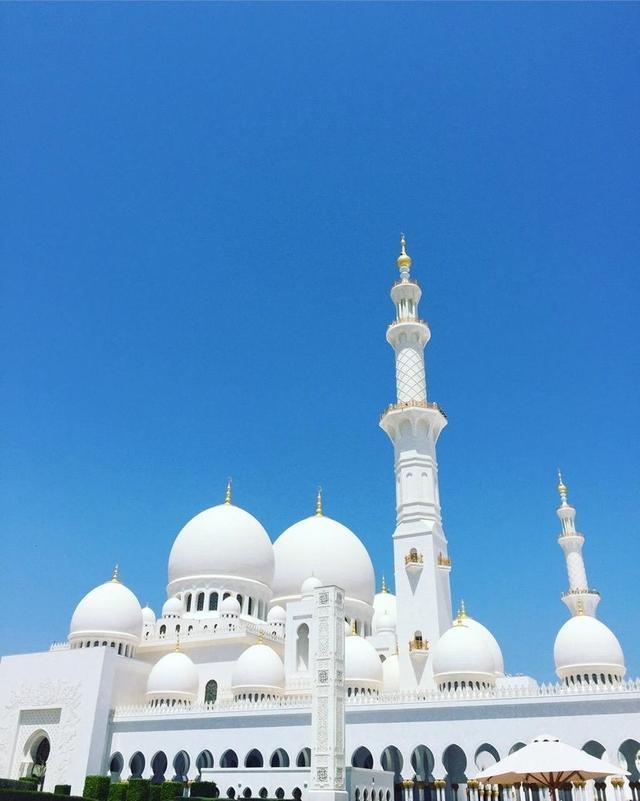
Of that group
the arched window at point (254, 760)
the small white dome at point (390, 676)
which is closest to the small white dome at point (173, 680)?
the arched window at point (254, 760)

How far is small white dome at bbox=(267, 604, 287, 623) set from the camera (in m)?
36.1

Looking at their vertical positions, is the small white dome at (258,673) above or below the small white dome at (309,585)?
below

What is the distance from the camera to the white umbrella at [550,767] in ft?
45.5

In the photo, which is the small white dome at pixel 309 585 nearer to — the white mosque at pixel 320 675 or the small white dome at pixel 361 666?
the white mosque at pixel 320 675

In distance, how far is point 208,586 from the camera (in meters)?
36.8

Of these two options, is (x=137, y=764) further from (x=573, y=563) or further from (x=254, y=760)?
(x=573, y=563)

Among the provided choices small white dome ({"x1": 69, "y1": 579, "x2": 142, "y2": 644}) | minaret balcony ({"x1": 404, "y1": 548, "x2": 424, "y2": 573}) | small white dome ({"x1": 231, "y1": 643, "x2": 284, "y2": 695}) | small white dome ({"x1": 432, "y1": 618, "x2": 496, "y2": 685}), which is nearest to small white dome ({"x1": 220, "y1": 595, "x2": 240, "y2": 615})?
small white dome ({"x1": 69, "y1": 579, "x2": 142, "y2": 644})

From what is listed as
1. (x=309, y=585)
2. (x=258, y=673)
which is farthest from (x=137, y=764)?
(x=309, y=585)

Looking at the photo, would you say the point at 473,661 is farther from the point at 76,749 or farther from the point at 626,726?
the point at 76,749

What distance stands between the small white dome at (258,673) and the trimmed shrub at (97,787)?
576cm

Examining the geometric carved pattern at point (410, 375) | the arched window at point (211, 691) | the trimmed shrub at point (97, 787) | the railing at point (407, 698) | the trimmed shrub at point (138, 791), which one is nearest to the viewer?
the railing at point (407, 698)

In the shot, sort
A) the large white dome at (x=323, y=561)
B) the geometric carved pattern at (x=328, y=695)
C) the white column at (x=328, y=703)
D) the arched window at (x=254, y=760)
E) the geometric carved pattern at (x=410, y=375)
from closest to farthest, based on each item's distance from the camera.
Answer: the white column at (x=328, y=703), the geometric carved pattern at (x=328, y=695), the arched window at (x=254, y=760), the geometric carved pattern at (x=410, y=375), the large white dome at (x=323, y=561)

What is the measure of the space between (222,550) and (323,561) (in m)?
5.31

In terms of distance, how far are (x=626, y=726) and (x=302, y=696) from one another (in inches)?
474
